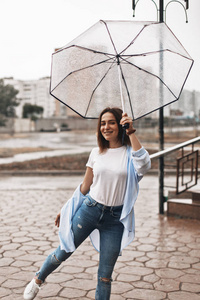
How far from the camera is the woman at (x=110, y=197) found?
9.30ft

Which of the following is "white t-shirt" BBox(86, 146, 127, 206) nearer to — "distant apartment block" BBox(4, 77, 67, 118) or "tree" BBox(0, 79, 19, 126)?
"distant apartment block" BBox(4, 77, 67, 118)

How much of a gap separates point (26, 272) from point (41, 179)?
26.5ft

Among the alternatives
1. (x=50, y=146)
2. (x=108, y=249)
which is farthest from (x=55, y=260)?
(x=50, y=146)

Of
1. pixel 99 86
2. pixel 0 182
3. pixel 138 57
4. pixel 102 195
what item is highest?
pixel 138 57

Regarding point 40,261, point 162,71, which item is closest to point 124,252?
point 40,261

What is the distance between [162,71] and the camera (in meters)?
3.16

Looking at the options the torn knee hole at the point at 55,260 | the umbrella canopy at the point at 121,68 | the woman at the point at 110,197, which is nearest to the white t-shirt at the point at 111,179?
the woman at the point at 110,197

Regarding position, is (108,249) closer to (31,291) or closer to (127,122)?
(31,291)

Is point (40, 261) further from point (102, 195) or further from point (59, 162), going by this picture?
point (59, 162)

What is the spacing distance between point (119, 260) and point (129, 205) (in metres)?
2.10

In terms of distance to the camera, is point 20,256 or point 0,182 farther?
point 0,182

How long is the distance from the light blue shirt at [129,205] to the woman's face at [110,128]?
161mm

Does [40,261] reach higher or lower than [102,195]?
lower

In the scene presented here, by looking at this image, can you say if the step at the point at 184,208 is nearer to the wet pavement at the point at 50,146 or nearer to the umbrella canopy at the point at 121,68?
the umbrella canopy at the point at 121,68
